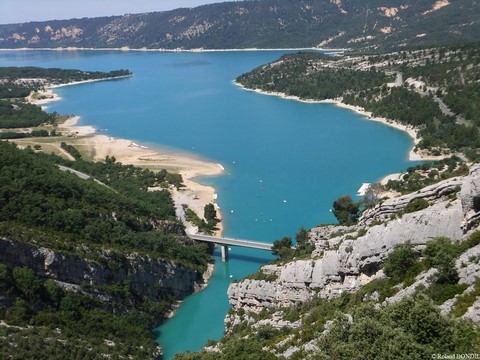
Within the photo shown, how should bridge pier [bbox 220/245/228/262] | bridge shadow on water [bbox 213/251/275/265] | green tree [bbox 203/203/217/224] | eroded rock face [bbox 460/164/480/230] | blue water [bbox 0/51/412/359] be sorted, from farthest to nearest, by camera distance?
green tree [bbox 203/203/217/224] → bridge pier [bbox 220/245/228/262] → bridge shadow on water [bbox 213/251/275/265] → blue water [bbox 0/51/412/359] → eroded rock face [bbox 460/164/480/230]

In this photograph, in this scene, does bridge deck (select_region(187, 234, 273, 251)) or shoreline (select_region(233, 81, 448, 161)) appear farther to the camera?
shoreline (select_region(233, 81, 448, 161))

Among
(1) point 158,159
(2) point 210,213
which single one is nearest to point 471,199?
(2) point 210,213

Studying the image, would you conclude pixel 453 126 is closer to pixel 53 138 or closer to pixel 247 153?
pixel 247 153

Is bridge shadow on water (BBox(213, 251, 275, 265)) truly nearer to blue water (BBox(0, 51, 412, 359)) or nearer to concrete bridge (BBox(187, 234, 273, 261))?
blue water (BBox(0, 51, 412, 359))

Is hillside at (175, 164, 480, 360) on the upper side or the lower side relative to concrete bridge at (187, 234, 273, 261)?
upper

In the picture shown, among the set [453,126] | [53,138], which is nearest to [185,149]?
[53,138]

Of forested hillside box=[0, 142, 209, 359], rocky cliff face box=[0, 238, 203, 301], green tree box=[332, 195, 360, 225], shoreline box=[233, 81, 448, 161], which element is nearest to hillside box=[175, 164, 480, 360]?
forested hillside box=[0, 142, 209, 359]
